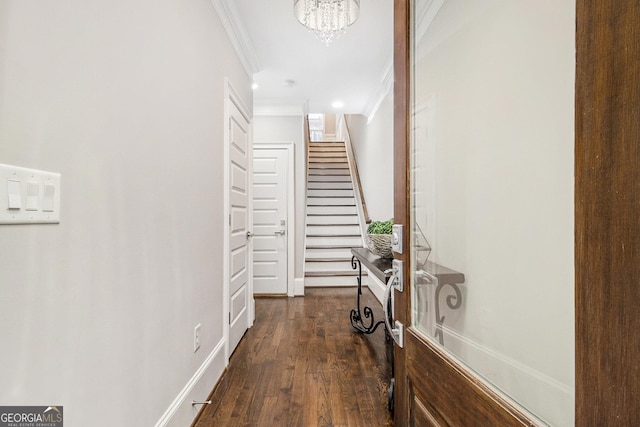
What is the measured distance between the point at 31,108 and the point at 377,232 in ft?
7.25

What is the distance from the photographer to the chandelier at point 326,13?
2029 mm

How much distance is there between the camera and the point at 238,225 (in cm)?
275

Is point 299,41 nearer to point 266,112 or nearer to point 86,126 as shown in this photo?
point 266,112

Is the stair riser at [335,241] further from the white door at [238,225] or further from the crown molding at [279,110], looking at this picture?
the white door at [238,225]

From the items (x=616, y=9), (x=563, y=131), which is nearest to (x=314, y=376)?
(x=563, y=131)

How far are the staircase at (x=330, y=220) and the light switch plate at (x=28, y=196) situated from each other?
4071mm

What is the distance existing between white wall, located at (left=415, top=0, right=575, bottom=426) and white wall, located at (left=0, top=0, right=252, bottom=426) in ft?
3.21

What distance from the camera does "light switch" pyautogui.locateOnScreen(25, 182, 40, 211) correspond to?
72 cm

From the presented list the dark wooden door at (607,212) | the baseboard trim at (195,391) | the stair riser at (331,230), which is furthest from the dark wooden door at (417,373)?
the stair riser at (331,230)

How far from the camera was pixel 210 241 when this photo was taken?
6.59 ft

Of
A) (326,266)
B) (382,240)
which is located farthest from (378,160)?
(382,240)

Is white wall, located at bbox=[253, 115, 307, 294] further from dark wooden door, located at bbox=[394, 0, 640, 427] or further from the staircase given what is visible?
dark wooden door, located at bbox=[394, 0, 640, 427]

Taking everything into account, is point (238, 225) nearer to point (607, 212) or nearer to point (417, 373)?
point (417, 373)

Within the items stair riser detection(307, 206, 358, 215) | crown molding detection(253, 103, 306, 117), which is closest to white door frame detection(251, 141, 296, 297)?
crown molding detection(253, 103, 306, 117)
